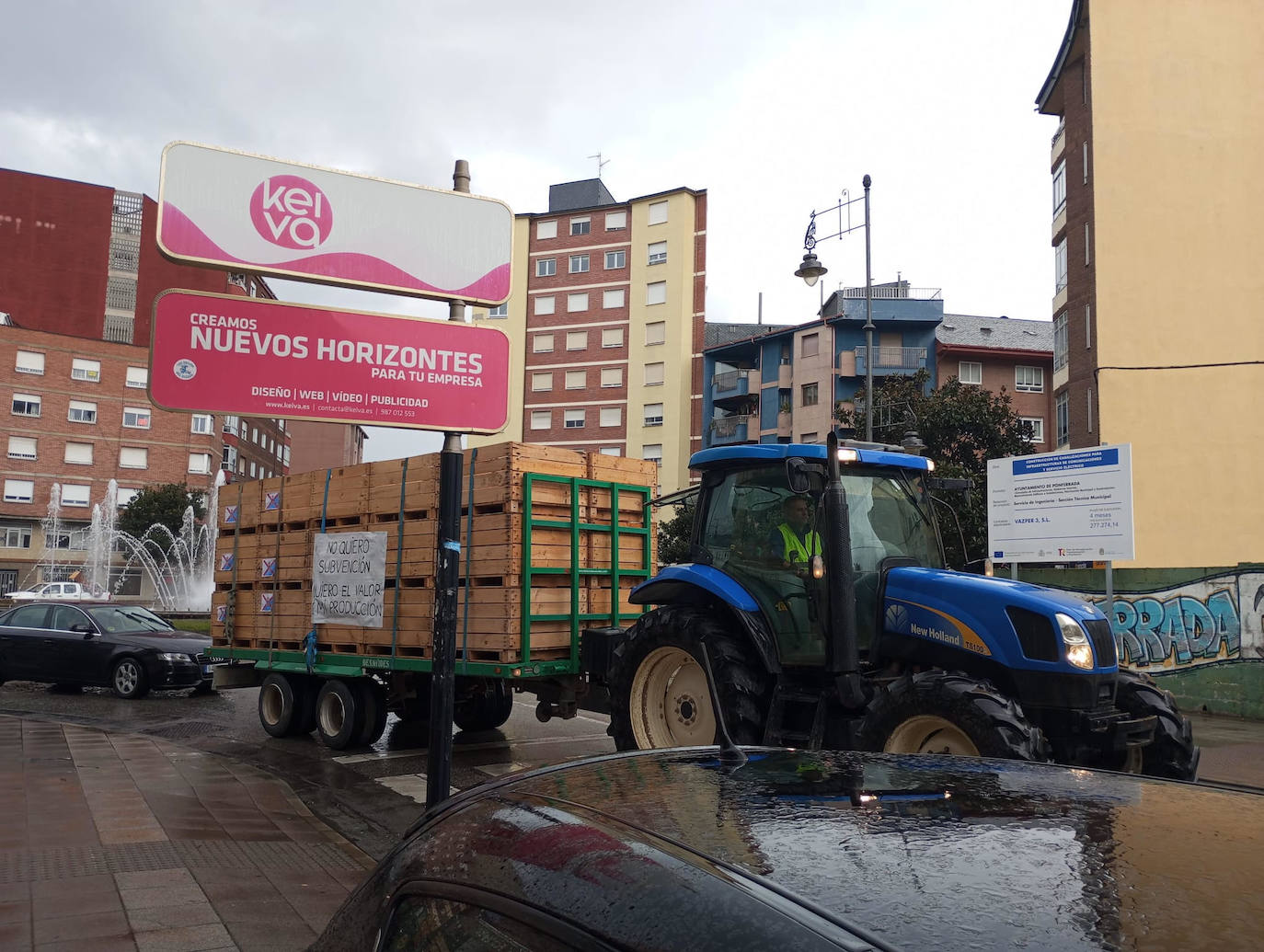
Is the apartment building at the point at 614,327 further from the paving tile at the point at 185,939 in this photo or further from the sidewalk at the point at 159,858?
the paving tile at the point at 185,939

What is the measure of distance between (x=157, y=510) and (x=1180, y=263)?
50.9 m

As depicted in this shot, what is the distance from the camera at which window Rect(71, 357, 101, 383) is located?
6147cm

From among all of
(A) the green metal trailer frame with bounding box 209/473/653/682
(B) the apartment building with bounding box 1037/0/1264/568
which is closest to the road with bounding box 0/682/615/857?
(A) the green metal trailer frame with bounding box 209/473/653/682

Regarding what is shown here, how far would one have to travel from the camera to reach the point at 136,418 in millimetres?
63594

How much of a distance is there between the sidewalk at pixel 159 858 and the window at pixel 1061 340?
113ft

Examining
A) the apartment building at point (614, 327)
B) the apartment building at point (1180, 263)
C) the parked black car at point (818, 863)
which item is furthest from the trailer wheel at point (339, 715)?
the apartment building at point (614, 327)

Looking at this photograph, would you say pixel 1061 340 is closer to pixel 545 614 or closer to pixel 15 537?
pixel 545 614

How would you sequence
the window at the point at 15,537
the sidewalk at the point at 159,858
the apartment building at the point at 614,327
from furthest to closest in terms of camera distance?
the apartment building at the point at 614,327
the window at the point at 15,537
the sidewalk at the point at 159,858

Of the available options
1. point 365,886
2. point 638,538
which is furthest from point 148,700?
point 365,886

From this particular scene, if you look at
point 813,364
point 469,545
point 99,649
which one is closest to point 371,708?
point 469,545

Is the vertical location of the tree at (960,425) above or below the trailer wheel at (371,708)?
above

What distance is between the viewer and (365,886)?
206 centimetres

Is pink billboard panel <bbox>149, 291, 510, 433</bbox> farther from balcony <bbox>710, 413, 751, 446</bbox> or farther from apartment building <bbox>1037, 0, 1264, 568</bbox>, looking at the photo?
balcony <bbox>710, 413, 751, 446</bbox>

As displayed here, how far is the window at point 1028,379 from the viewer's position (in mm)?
56062
